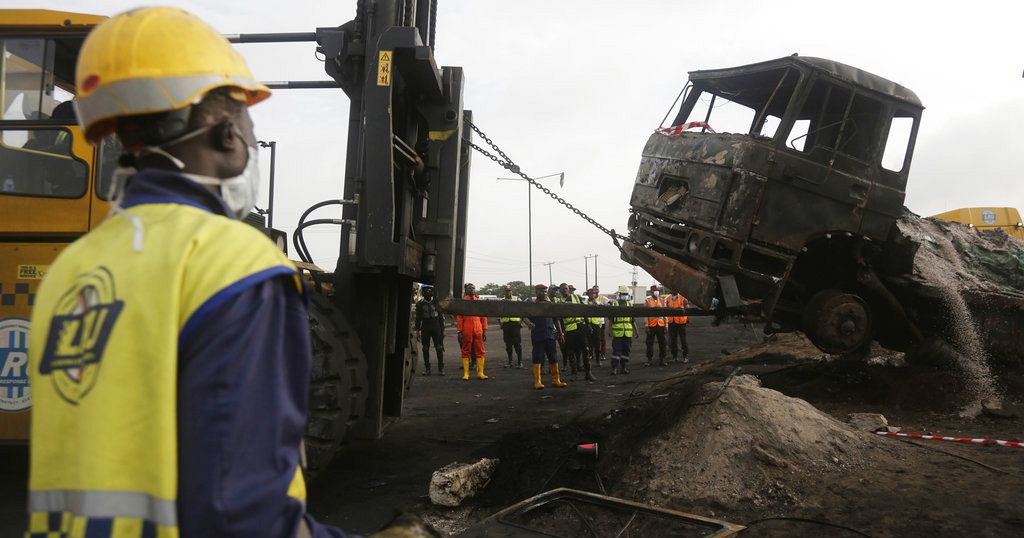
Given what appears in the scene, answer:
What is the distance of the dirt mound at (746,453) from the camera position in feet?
14.7

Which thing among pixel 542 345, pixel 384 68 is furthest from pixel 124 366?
pixel 542 345

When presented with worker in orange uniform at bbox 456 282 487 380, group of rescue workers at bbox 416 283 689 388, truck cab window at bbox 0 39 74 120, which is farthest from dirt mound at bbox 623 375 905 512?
worker in orange uniform at bbox 456 282 487 380

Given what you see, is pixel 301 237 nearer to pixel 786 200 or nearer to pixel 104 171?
pixel 104 171

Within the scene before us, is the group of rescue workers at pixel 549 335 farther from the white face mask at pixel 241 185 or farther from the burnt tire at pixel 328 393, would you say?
the white face mask at pixel 241 185

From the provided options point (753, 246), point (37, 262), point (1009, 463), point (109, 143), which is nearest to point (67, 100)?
point (109, 143)

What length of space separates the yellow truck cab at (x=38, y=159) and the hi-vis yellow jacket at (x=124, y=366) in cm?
421

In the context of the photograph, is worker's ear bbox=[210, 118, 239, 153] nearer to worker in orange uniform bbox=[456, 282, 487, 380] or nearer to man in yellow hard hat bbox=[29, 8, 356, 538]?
man in yellow hard hat bbox=[29, 8, 356, 538]

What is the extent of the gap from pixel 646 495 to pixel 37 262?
4576 mm

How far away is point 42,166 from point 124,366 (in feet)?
15.4

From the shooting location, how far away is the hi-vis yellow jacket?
0.96 metres

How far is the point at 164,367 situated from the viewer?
96 cm

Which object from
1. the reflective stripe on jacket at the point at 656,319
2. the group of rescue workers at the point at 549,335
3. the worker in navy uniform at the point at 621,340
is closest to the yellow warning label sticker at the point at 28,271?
the group of rescue workers at the point at 549,335

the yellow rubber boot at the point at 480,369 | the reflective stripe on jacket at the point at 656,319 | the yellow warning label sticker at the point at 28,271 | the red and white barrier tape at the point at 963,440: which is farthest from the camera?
the reflective stripe on jacket at the point at 656,319

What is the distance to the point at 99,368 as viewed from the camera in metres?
0.98
